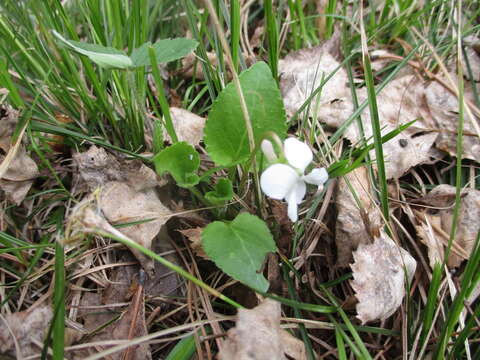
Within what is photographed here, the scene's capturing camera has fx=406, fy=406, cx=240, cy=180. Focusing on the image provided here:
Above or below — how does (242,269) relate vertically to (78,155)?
below

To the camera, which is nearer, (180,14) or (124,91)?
(124,91)

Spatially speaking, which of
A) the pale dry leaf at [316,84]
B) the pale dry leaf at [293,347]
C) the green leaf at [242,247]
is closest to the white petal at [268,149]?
the green leaf at [242,247]

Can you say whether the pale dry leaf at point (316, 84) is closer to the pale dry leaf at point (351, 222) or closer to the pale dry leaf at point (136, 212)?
the pale dry leaf at point (351, 222)

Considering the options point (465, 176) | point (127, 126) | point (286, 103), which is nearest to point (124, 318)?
point (127, 126)

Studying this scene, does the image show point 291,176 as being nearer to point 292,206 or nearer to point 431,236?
point 292,206

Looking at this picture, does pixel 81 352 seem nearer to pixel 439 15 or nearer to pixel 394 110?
pixel 394 110

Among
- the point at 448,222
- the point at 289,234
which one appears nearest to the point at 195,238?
the point at 289,234
